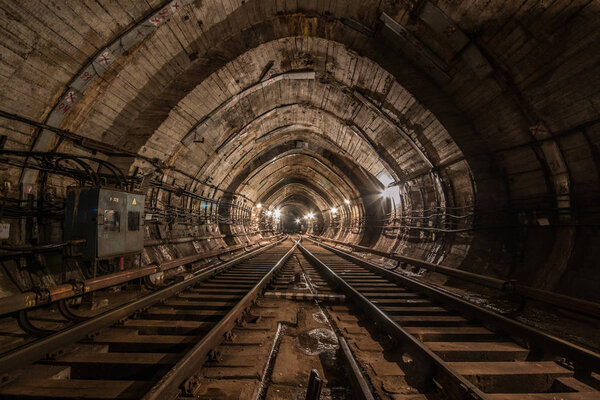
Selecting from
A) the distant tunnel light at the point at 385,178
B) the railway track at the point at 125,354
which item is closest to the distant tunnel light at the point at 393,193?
the distant tunnel light at the point at 385,178

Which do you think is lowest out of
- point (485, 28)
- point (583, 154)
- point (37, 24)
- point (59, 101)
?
point (583, 154)

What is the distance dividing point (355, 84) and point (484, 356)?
7731 millimetres

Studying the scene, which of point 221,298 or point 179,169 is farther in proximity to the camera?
point 179,169

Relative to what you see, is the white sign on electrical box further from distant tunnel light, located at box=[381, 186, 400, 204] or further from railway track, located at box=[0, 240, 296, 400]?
distant tunnel light, located at box=[381, 186, 400, 204]

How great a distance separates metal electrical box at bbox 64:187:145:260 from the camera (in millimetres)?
4707

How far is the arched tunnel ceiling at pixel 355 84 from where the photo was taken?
4.18 meters

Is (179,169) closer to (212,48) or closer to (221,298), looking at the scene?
(212,48)

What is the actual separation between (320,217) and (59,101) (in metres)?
28.4

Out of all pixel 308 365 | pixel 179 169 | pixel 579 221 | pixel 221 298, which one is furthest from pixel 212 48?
pixel 579 221

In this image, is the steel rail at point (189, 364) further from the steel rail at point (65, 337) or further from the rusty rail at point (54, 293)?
the rusty rail at point (54, 293)

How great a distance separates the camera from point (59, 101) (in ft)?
15.0

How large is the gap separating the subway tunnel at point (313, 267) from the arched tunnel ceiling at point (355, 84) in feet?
0.14

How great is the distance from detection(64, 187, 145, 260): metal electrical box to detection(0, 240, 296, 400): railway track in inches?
77.2

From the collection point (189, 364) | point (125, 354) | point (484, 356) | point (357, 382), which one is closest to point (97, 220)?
point (125, 354)
